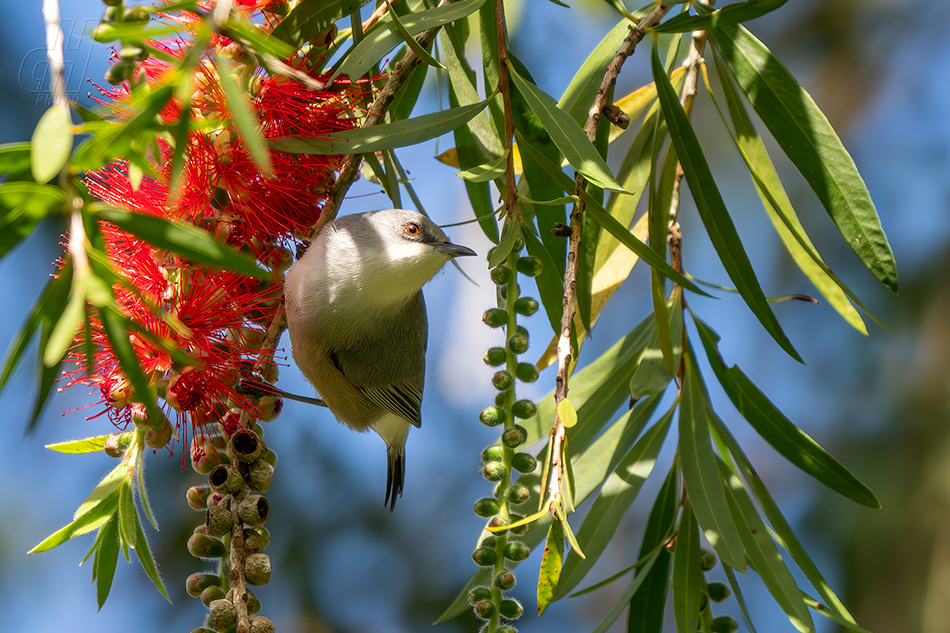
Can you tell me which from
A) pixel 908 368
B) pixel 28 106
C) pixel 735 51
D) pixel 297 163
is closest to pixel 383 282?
pixel 297 163

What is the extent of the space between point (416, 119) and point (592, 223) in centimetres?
57

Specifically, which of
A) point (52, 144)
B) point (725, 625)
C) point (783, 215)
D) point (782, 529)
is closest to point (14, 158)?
point (52, 144)

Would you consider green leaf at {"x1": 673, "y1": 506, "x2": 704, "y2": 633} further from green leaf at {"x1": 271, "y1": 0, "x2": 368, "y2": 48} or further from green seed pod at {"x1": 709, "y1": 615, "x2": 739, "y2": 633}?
green leaf at {"x1": 271, "y1": 0, "x2": 368, "y2": 48}

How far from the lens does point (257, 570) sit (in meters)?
1.57

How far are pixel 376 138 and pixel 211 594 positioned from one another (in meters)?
0.98

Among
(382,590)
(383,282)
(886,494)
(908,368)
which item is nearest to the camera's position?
(383,282)

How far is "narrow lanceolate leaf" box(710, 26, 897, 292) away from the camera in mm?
1685

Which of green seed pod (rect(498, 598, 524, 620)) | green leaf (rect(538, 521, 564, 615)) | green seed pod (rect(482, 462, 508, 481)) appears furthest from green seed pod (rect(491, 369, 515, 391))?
green seed pod (rect(498, 598, 524, 620))

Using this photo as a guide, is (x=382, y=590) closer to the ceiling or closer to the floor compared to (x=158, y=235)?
closer to the floor

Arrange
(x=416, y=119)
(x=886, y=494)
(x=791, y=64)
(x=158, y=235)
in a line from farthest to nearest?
(x=791, y=64) < (x=886, y=494) < (x=416, y=119) < (x=158, y=235)

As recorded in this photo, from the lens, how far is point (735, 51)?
1.93m

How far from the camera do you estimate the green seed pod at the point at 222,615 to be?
1.45 metres

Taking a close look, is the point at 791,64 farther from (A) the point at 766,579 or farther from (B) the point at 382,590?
(A) the point at 766,579

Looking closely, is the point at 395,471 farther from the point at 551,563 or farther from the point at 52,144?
the point at 52,144
